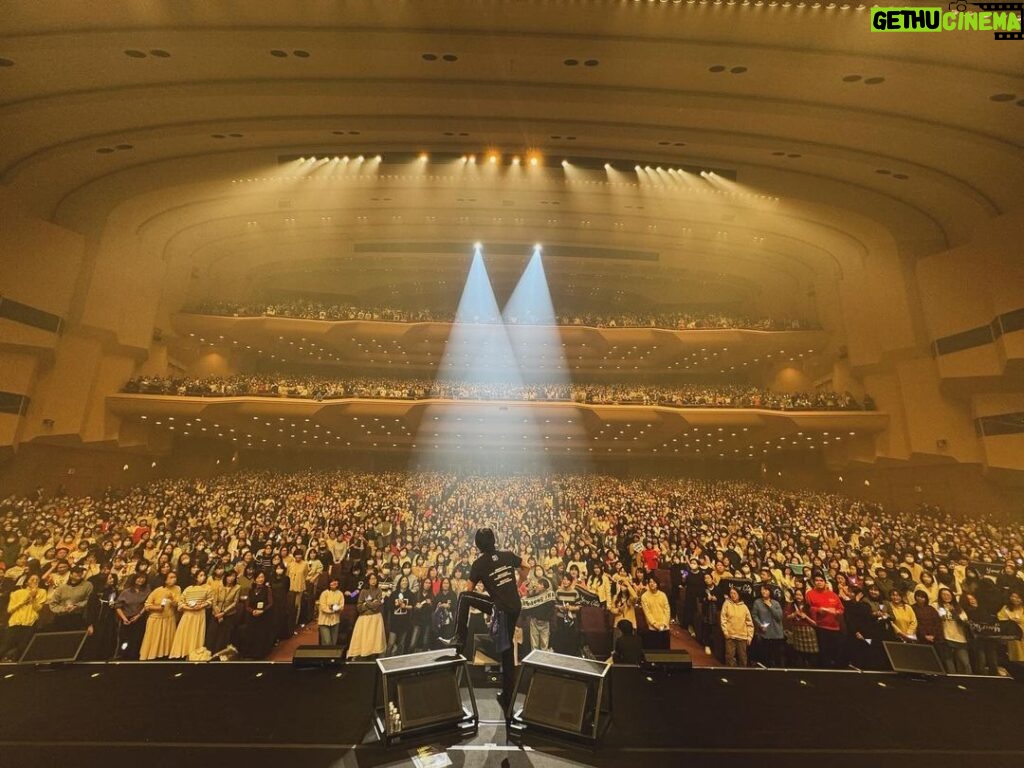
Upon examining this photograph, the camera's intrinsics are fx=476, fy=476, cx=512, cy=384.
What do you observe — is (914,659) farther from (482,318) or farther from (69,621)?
(482,318)

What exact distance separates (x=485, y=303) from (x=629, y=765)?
773 inches

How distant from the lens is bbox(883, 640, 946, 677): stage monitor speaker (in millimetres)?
4961

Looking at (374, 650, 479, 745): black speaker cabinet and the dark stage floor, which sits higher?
(374, 650, 479, 745): black speaker cabinet

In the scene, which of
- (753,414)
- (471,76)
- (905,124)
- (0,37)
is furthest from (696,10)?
(753,414)

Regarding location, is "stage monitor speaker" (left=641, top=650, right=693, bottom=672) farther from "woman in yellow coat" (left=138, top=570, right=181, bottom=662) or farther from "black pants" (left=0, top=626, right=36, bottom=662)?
"black pants" (left=0, top=626, right=36, bottom=662)

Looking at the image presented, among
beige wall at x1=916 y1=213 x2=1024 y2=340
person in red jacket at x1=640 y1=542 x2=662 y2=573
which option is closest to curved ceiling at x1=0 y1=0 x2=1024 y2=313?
beige wall at x1=916 y1=213 x2=1024 y2=340

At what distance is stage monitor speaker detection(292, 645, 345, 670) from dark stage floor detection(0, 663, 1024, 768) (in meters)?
0.15

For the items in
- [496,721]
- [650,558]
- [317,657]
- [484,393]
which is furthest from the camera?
[484,393]

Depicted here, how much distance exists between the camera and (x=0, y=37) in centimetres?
758

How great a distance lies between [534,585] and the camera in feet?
20.2


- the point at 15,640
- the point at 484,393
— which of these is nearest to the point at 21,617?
the point at 15,640

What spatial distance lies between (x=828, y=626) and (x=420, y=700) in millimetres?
5073

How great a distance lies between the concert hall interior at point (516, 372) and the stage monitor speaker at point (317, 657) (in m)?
0.04

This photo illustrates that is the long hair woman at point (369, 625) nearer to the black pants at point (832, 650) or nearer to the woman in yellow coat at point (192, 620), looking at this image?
the woman in yellow coat at point (192, 620)
